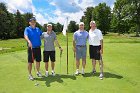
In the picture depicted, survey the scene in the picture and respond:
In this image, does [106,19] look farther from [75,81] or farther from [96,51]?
[75,81]

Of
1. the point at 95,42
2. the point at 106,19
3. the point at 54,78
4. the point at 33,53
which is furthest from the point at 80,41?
the point at 106,19

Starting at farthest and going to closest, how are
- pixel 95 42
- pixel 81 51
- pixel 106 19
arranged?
pixel 106 19 → pixel 81 51 → pixel 95 42

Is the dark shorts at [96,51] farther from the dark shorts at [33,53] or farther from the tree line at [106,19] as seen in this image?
the tree line at [106,19]

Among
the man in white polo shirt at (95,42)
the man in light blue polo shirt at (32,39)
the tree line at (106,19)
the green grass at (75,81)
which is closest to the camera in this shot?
the green grass at (75,81)

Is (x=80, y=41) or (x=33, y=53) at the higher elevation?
(x=80, y=41)

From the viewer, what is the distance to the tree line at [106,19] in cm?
6544

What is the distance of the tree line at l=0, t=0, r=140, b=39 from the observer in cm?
6544

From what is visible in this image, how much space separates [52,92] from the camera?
9.94 m

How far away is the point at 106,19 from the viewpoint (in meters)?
95.2

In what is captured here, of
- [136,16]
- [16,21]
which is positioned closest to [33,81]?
[136,16]

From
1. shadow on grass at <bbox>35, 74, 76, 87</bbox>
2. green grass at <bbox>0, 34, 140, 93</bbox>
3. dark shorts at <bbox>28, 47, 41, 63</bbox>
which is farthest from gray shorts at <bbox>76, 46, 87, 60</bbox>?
dark shorts at <bbox>28, 47, 41, 63</bbox>

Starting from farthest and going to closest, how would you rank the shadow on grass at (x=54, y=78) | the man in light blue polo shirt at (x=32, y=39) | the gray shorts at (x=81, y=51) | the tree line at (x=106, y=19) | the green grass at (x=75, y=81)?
the tree line at (x=106, y=19) < the gray shorts at (x=81, y=51) < the man in light blue polo shirt at (x=32, y=39) < the shadow on grass at (x=54, y=78) < the green grass at (x=75, y=81)

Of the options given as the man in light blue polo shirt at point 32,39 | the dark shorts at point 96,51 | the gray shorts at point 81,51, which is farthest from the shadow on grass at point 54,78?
the dark shorts at point 96,51

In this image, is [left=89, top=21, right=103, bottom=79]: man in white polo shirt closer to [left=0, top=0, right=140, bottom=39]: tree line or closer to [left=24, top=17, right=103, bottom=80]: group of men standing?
[left=24, top=17, right=103, bottom=80]: group of men standing
